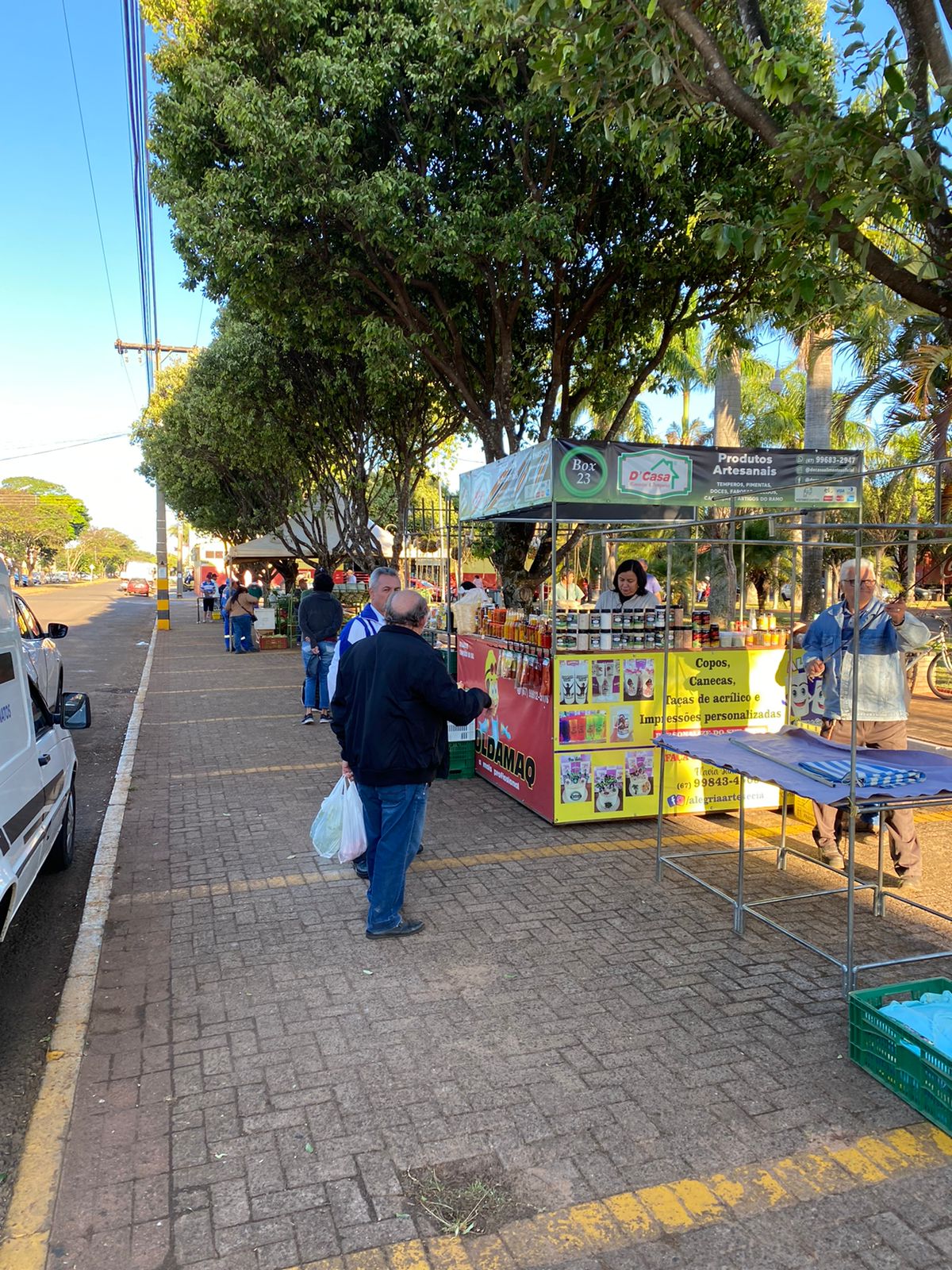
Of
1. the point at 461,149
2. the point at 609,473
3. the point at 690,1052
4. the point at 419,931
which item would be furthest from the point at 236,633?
the point at 690,1052

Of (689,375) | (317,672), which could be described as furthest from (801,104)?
(689,375)

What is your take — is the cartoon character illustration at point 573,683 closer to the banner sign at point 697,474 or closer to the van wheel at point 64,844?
the banner sign at point 697,474

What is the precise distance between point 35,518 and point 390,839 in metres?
107

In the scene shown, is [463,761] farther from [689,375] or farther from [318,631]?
[689,375]

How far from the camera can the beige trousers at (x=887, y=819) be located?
5.27 meters

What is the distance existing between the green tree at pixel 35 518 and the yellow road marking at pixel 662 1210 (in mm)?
94830

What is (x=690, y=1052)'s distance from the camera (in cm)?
350

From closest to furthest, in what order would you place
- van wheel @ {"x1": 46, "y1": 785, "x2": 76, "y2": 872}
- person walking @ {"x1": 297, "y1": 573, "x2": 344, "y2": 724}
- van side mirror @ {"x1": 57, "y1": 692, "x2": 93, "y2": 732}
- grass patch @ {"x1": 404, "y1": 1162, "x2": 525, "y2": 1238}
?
grass patch @ {"x1": 404, "y1": 1162, "x2": 525, "y2": 1238} < van side mirror @ {"x1": 57, "y1": 692, "x2": 93, "y2": 732} < van wheel @ {"x1": 46, "y1": 785, "x2": 76, "y2": 872} < person walking @ {"x1": 297, "y1": 573, "x2": 344, "y2": 724}

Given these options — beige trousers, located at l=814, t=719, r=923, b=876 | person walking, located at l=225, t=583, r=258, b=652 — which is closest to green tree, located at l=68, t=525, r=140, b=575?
person walking, located at l=225, t=583, r=258, b=652

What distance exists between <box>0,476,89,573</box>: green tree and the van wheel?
297 ft

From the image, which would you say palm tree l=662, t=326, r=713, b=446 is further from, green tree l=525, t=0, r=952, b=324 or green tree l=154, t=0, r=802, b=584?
green tree l=525, t=0, r=952, b=324

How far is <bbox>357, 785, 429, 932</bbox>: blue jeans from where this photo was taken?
445 centimetres

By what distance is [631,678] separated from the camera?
6.49 meters

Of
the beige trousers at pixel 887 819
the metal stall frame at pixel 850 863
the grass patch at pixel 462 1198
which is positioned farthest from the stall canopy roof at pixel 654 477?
the grass patch at pixel 462 1198
